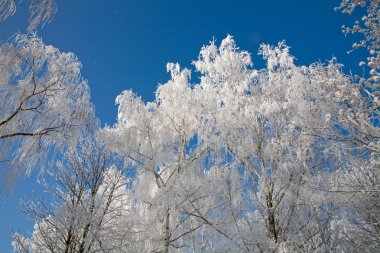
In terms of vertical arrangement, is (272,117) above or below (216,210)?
above

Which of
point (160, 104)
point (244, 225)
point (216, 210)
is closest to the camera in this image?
point (244, 225)

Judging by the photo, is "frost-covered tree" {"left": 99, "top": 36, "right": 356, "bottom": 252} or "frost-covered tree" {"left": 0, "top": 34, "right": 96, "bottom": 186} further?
"frost-covered tree" {"left": 99, "top": 36, "right": 356, "bottom": 252}

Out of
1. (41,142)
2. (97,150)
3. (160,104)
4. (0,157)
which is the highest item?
(160,104)

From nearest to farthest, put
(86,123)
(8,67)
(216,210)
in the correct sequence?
(8,67) < (86,123) < (216,210)

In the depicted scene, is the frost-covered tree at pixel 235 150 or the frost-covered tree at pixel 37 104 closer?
the frost-covered tree at pixel 37 104

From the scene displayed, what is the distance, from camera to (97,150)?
918cm

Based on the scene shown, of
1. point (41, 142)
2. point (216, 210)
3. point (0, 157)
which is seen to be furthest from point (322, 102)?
point (0, 157)

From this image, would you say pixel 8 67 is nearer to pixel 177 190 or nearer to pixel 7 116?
pixel 7 116

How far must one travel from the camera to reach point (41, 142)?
5.35 m

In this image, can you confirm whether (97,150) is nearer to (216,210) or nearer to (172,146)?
(172,146)

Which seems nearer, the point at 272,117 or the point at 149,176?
the point at 272,117

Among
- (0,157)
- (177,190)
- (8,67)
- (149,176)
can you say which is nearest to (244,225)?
(177,190)

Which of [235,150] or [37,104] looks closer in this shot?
[37,104]

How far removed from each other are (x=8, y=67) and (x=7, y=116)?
2.58ft
